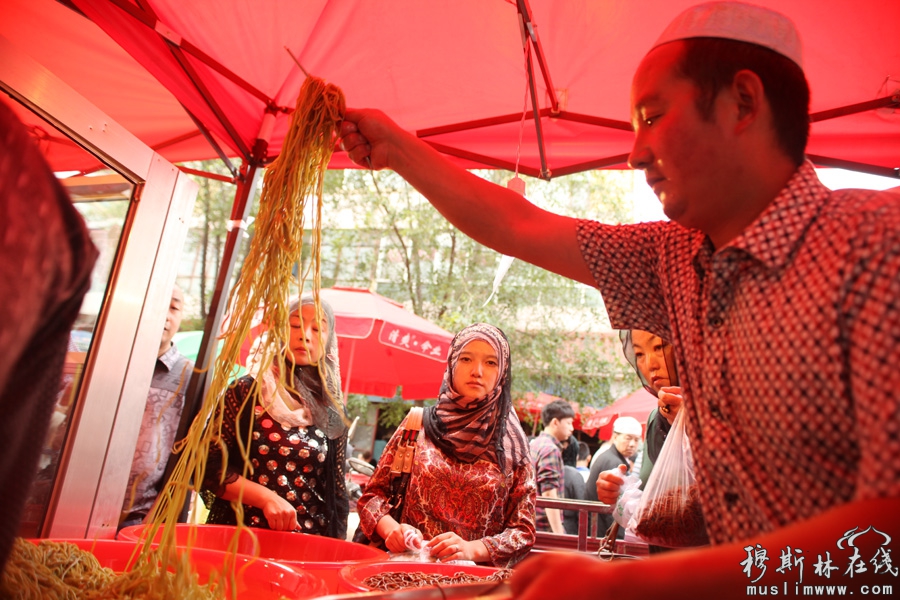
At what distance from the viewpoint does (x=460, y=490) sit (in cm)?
257

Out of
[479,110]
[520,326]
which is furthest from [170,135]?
[520,326]

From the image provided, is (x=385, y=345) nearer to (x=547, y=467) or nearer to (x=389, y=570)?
(x=547, y=467)

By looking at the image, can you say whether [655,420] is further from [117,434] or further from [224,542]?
[117,434]

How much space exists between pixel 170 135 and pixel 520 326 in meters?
11.8

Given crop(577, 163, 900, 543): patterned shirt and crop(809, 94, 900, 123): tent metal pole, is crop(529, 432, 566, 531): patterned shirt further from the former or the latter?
crop(577, 163, 900, 543): patterned shirt

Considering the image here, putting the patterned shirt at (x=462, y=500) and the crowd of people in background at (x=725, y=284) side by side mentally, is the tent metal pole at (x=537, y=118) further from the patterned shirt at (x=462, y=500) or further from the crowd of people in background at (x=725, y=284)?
the patterned shirt at (x=462, y=500)

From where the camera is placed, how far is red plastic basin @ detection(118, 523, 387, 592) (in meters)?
1.65

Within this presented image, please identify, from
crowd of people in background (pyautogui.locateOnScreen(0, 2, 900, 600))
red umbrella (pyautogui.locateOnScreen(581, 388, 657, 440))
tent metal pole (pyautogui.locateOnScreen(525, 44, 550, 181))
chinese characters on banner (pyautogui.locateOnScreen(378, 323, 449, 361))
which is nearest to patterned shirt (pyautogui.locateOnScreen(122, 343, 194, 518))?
crowd of people in background (pyautogui.locateOnScreen(0, 2, 900, 600))

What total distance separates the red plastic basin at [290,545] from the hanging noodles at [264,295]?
0.85 ft

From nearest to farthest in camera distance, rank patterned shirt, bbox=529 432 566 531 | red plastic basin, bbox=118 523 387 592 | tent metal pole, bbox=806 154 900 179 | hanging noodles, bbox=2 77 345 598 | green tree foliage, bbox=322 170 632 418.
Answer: hanging noodles, bbox=2 77 345 598, red plastic basin, bbox=118 523 387 592, tent metal pole, bbox=806 154 900 179, patterned shirt, bbox=529 432 566 531, green tree foliage, bbox=322 170 632 418

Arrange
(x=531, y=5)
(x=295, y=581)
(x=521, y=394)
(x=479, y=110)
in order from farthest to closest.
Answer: (x=521, y=394) → (x=479, y=110) → (x=531, y=5) → (x=295, y=581)

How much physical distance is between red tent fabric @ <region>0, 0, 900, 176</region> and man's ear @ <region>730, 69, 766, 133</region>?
1.36 metres

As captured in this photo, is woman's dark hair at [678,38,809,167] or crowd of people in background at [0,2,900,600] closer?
crowd of people in background at [0,2,900,600]

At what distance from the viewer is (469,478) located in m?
2.58
